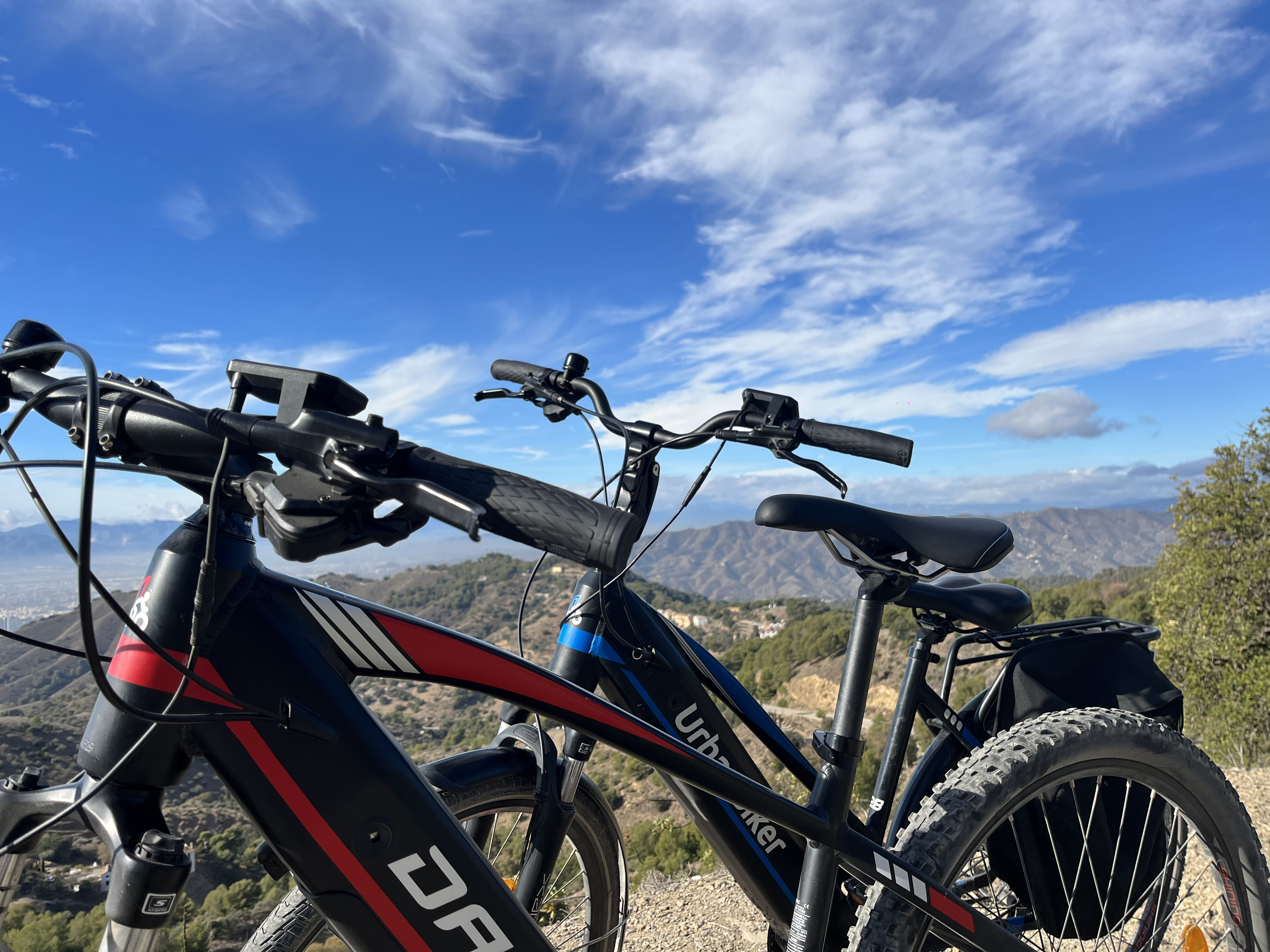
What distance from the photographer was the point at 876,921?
1.79 meters

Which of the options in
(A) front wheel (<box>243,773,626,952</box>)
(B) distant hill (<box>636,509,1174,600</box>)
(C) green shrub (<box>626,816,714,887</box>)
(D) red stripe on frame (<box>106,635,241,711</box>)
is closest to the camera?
(D) red stripe on frame (<box>106,635,241,711</box>)

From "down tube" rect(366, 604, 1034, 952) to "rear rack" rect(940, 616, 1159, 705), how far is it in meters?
0.67

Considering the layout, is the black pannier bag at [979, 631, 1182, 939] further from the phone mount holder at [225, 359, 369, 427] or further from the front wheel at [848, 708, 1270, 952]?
the phone mount holder at [225, 359, 369, 427]

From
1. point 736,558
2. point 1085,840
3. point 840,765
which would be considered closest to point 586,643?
point 840,765

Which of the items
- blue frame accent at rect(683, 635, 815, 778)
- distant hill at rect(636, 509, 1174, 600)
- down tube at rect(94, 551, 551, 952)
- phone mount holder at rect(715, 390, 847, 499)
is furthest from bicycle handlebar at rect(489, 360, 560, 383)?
distant hill at rect(636, 509, 1174, 600)

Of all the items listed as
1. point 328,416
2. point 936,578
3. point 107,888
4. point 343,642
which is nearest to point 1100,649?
point 936,578

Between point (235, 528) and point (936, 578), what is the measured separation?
1646 mm

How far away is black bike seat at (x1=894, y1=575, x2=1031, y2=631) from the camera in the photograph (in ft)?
7.26

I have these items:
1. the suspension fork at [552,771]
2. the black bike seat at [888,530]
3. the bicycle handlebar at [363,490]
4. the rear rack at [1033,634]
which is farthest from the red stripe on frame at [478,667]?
the rear rack at [1033,634]

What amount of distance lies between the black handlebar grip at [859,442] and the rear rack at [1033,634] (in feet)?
2.84

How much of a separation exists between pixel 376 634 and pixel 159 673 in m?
0.31

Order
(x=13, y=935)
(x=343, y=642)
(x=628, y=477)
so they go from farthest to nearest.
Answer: (x=628, y=477) → (x=13, y=935) → (x=343, y=642)

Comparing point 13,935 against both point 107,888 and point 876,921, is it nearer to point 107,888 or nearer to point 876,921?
point 107,888

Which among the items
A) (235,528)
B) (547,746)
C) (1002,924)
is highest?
(235,528)
